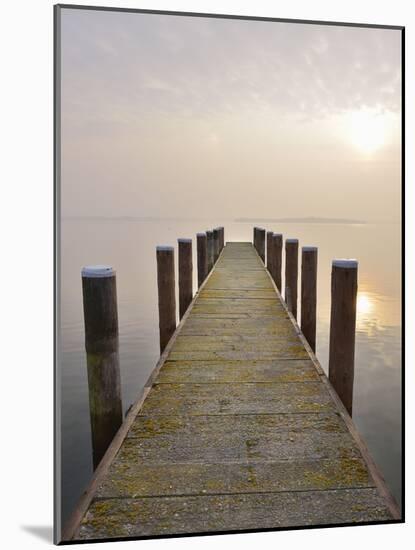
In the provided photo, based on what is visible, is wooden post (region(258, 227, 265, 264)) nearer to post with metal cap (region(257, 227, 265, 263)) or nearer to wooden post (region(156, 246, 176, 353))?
post with metal cap (region(257, 227, 265, 263))

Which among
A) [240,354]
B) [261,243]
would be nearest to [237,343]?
[240,354]

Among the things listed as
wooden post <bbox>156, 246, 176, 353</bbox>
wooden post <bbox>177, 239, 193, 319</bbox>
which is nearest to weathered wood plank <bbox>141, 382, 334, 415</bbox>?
wooden post <bbox>156, 246, 176, 353</bbox>

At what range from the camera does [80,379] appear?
641cm

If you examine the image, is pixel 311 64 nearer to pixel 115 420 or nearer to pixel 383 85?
pixel 383 85

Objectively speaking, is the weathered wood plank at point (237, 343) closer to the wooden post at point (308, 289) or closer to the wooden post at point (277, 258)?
the wooden post at point (308, 289)

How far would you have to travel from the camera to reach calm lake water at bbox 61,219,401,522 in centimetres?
293

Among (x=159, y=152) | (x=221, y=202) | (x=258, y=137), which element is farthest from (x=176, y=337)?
(x=258, y=137)

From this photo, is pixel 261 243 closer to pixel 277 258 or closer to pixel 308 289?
→ pixel 277 258

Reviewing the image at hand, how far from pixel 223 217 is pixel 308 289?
1.30m

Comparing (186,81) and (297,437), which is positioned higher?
(186,81)

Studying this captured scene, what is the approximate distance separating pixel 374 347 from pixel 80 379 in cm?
Result: 514

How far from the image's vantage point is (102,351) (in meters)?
2.47

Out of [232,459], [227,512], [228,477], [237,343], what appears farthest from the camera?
[237,343]

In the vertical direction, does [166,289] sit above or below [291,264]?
below
